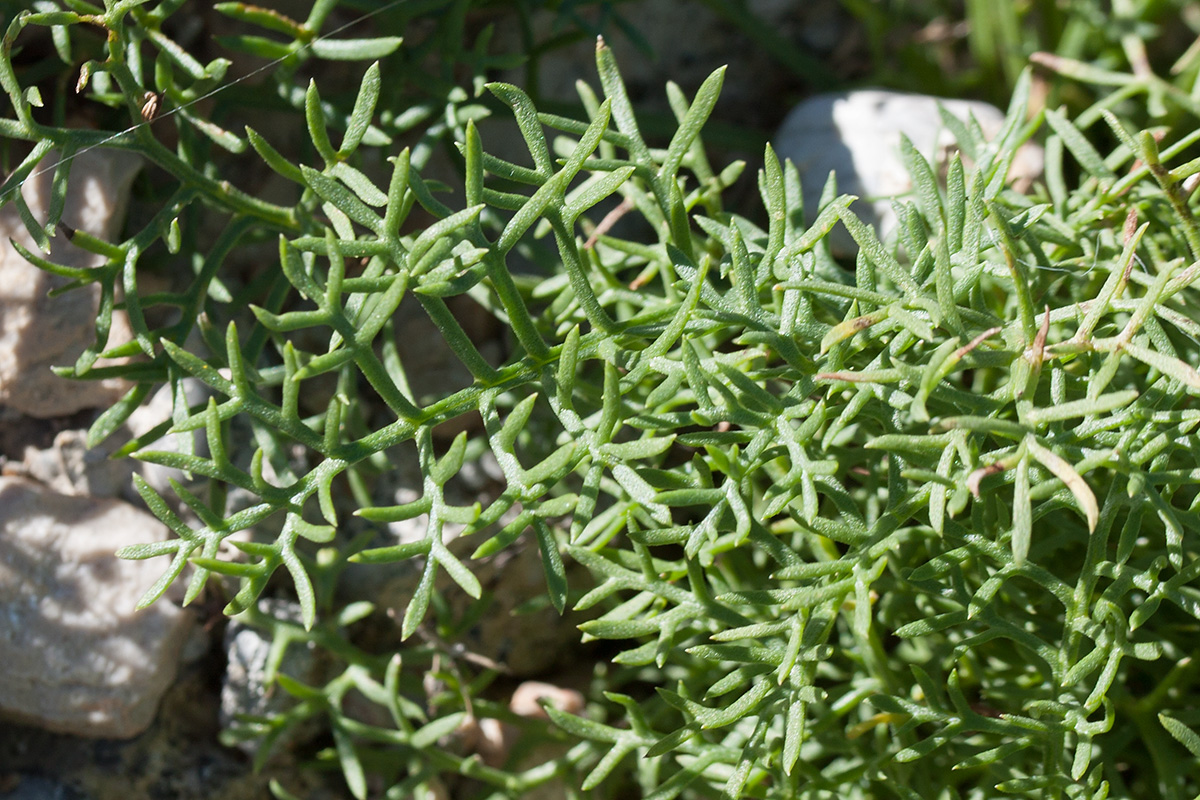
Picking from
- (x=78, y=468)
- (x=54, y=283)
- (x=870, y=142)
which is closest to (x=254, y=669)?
(x=78, y=468)

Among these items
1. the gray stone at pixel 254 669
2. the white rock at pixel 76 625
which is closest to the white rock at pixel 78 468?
the white rock at pixel 76 625

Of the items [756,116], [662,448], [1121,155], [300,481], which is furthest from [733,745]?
[756,116]

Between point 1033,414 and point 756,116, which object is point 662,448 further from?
point 756,116

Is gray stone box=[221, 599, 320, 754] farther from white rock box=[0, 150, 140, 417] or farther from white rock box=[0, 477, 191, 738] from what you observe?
white rock box=[0, 150, 140, 417]

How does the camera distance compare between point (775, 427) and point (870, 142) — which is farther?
point (870, 142)

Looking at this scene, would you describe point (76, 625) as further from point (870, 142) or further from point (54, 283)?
point (870, 142)

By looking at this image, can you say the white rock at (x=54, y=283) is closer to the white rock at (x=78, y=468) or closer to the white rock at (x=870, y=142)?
the white rock at (x=78, y=468)

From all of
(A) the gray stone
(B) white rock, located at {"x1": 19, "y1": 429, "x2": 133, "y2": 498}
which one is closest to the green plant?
(A) the gray stone
